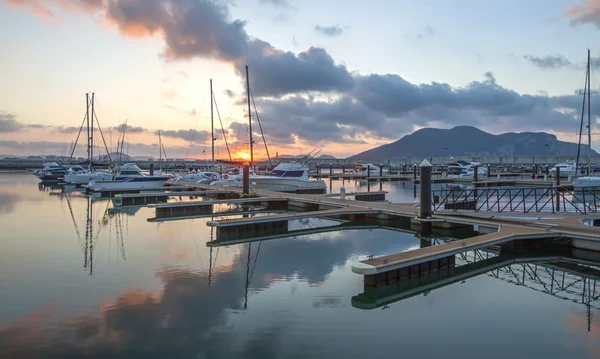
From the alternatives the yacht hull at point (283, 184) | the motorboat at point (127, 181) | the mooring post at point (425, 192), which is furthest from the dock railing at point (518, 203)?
the motorboat at point (127, 181)

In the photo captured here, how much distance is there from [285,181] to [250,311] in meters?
27.8

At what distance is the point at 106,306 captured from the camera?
9031mm

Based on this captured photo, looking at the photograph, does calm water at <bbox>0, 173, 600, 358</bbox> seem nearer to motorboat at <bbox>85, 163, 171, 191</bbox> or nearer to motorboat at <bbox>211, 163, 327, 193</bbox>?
motorboat at <bbox>211, 163, 327, 193</bbox>

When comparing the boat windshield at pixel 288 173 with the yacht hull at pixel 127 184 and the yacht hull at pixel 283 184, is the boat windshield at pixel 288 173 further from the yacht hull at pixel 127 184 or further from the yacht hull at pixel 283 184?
the yacht hull at pixel 127 184

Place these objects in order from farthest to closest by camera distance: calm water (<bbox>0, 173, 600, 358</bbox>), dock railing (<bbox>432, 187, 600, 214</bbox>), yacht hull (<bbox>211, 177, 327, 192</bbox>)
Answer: yacht hull (<bbox>211, 177, 327, 192</bbox>) < dock railing (<bbox>432, 187, 600, 214</bbox>) < calm water (<bbox>0, 173, 600, 358</bbox>)

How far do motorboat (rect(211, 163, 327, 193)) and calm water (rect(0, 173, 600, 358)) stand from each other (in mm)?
21741

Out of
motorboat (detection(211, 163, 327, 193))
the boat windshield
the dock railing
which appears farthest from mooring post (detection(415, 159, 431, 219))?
the boat windshield

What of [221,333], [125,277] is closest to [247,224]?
[125,277]

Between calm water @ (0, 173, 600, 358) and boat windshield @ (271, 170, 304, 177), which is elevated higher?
boat windshield @ (271, 170, 304, 177)

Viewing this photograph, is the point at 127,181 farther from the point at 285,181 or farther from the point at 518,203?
the point at 518,203

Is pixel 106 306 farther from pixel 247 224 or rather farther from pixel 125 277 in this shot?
pixel 247 224

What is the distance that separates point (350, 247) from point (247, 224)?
14.6 ft

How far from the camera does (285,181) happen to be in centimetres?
3644

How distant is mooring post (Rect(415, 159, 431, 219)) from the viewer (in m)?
16.2
